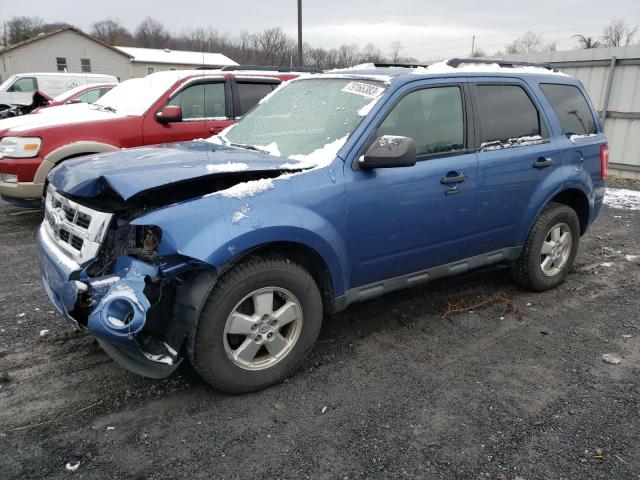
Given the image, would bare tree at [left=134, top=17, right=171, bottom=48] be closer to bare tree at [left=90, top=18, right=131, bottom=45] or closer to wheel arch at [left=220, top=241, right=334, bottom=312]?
bare tree at [left=90, top=18, right=131, bottom=45]

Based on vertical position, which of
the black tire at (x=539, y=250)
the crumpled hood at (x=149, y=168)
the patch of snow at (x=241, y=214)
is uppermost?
the crumpled hood at (x=149, y=168)

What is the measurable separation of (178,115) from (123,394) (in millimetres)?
4132

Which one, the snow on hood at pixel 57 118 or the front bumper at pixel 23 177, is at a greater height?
the snow on hood at pixel 57 118

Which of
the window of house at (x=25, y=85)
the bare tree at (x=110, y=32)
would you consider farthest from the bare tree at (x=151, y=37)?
the window of house at (x=25, y=85)

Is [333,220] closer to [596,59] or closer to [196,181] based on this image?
[196,181]

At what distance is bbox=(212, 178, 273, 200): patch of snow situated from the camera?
110 inches

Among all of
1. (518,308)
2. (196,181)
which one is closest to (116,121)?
(196,181)

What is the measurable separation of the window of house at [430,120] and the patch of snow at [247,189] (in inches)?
37.3

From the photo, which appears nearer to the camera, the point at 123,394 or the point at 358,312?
the point at 123,394

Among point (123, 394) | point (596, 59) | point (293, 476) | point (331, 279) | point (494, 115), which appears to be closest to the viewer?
point (293, 476)

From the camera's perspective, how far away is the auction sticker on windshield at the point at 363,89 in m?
3.51

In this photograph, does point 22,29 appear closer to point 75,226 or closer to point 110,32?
point 110,32

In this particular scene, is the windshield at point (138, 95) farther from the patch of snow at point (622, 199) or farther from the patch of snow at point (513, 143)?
the patch of snow at point (622, 199)

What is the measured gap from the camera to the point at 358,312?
423cm
